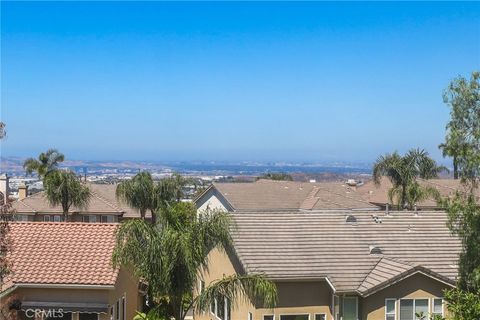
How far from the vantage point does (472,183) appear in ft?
71.7

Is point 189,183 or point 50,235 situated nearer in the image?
point 50,235

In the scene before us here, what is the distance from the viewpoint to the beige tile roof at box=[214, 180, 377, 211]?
181ft

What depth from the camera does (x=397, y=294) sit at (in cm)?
2398

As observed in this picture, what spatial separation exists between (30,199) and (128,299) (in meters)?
43.6

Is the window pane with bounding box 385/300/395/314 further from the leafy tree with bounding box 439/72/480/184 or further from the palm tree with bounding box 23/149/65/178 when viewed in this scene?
the palm tree with bounding box 23/149/65/178

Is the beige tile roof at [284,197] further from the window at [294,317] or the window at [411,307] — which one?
the window at [294,317]

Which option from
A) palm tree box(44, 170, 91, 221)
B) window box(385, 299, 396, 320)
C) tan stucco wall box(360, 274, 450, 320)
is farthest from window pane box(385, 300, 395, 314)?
palm tree box(44, 170, 91, 221)

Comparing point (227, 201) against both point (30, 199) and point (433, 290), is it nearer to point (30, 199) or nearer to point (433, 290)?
point (30, 199)

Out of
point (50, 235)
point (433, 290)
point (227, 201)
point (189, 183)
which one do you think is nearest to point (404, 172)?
point (227, 201)

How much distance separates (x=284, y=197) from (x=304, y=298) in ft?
116

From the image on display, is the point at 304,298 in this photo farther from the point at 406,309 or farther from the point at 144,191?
the point at 144,191

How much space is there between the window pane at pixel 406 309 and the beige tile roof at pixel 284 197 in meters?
28.3

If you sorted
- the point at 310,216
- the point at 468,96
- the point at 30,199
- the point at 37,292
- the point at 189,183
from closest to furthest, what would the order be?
the point at 468,96
the point at 37,292
the point at 310,216
the point at 30,199
the point at 189,183

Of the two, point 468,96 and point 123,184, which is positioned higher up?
point 468,96
